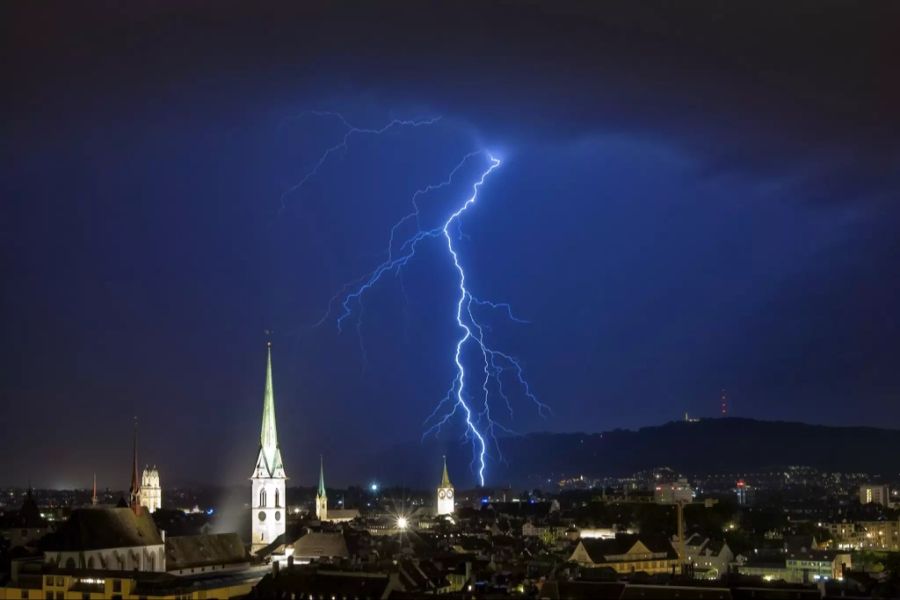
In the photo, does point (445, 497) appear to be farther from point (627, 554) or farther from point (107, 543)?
point (107, 543)

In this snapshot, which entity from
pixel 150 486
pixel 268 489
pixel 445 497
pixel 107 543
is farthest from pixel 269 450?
pixel 445 497

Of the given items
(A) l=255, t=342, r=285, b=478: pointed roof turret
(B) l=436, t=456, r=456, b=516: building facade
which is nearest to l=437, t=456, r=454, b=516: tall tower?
(B) l=436, t=456, r=456, b=516: building facade

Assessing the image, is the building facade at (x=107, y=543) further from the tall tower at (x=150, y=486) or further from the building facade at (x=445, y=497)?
the building facade at (x=445, y=497)

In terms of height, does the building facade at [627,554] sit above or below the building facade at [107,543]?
below

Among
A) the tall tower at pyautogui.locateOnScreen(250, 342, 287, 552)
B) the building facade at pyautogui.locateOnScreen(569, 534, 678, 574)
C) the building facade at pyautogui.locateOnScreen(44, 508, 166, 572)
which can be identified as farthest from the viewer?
the tall tower at pyautogui.locateOnScreen(250, 342, 287, 552)

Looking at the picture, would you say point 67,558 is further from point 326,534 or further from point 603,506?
point 603,506

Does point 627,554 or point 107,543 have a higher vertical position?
point 107,543

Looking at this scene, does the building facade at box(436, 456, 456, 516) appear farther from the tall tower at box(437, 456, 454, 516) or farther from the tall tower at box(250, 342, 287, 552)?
the tall tower at box(250, 342, 287, 552)

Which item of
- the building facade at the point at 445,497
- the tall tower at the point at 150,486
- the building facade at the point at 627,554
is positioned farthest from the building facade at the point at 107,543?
the building facade at the point at 445,497
